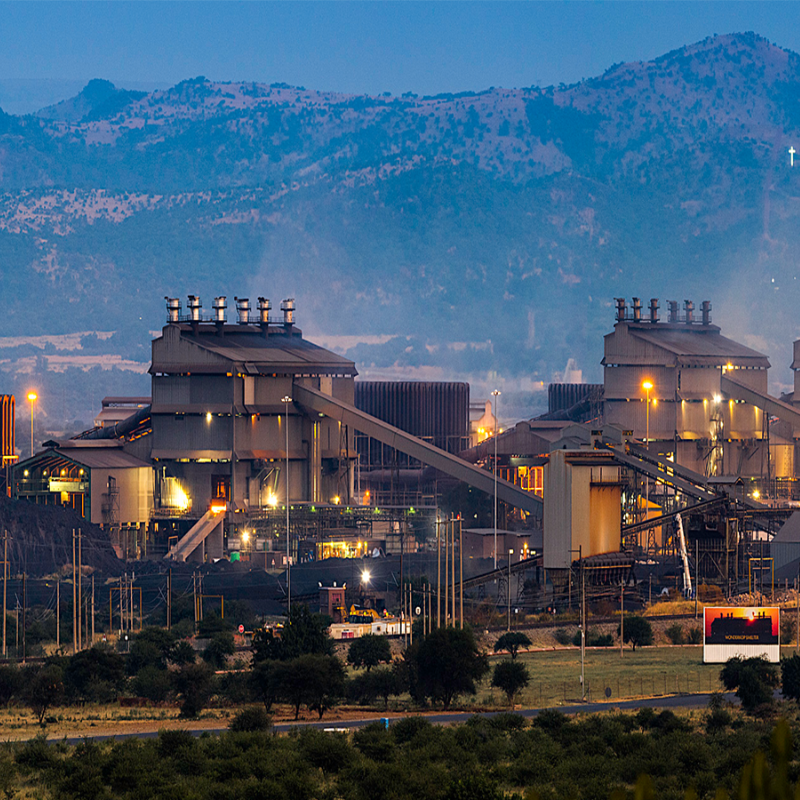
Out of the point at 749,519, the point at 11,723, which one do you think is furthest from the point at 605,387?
the point at 11,723

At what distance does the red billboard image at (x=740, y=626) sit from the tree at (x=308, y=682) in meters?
16.6

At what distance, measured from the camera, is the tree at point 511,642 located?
223 feet

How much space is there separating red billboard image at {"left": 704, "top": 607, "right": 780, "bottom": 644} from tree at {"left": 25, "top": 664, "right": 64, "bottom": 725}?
84.5ft

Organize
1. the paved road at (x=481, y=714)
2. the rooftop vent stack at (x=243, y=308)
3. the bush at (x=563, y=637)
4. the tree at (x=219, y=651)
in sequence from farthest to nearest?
the rooftop vent stack at (x=243, y=308), the bush at (x=563, y=637), the tree at (x=219, y=651), the paved road at (x=481, y=714)

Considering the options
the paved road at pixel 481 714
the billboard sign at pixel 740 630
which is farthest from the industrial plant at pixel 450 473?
the paved road at pixel 481 714

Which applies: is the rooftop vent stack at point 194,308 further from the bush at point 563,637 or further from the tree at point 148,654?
the tree at point 148,654

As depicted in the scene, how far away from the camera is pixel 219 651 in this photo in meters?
64.1

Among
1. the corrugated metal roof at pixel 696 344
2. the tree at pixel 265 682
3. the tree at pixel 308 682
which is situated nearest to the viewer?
the tree at pixel 308 682

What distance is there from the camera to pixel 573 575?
81938mm

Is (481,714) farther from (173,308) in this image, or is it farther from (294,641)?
(173,308)

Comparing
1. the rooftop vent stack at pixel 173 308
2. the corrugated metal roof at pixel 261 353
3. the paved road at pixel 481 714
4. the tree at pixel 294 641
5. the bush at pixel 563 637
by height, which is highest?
the rooftop vent stack at pixel 173 308

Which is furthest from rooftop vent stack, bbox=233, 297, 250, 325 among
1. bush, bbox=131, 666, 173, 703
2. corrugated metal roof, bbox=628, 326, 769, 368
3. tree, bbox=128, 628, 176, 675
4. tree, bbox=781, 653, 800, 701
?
tree, bbox=781, 653, 800, 701

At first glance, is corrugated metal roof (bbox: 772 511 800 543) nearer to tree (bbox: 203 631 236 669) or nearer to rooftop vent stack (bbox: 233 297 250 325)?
tree (bbox: 203 631 236 669)

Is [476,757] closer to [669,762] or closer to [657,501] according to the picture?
[669,762]
